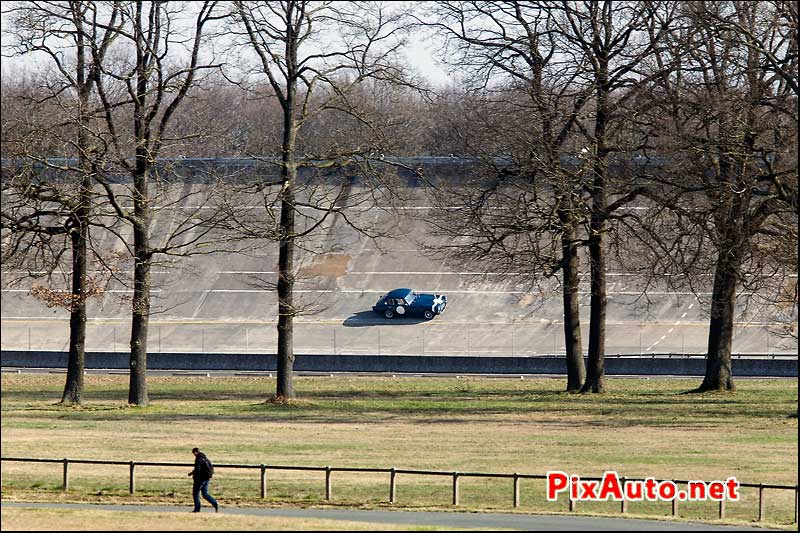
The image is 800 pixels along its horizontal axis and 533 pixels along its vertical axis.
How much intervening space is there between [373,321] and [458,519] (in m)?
46.3

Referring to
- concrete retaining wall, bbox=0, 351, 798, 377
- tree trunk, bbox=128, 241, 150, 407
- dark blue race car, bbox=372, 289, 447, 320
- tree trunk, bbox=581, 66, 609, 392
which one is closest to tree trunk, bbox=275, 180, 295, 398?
tree trunk, bbox=128, 241, 150, 407

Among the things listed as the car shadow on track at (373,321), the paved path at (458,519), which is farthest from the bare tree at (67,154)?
the car shadow on track at (373,321)

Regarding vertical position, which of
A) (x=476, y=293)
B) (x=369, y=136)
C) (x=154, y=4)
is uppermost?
(x=154, y=4)

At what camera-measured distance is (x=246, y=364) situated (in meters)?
54.4

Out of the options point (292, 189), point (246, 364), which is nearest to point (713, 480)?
point (292, 189)

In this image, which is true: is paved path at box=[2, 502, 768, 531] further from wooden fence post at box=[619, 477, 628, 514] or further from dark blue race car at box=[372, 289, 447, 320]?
dark blue race car at box=[372, 289, 447, 320]

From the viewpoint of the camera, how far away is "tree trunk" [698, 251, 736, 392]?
39.6 metres

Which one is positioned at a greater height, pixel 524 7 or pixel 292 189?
pixel 524 7

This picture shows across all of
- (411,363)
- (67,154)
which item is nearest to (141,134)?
(67,154)

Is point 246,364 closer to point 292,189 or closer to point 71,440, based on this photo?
point 292,189

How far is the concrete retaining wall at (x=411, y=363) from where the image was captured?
2009 inches

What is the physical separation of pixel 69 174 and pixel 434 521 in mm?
20399

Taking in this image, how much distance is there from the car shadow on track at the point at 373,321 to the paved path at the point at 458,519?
4411cm

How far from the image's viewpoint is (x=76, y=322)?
3838 centimetres
